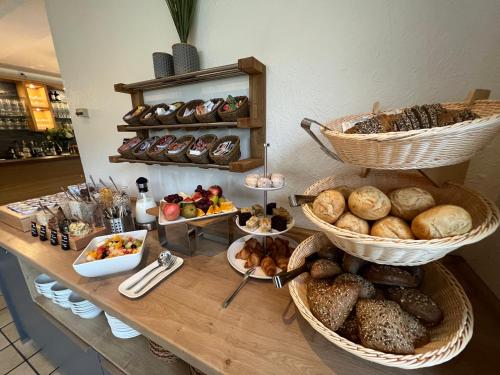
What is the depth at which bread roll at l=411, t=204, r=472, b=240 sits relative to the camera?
13.3 inches

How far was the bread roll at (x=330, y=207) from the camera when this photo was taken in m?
0.43

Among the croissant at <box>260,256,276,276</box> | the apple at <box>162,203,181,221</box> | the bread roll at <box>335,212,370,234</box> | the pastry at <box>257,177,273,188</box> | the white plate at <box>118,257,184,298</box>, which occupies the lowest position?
the white plate at <box>118,257,184,298</box>

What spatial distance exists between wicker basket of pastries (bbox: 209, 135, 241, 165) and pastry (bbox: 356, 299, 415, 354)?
61cm

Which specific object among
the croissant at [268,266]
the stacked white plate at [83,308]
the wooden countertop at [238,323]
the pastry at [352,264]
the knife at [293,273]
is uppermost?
the pastry at [352,264]

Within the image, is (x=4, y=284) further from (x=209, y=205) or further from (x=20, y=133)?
(x=20, y=133)

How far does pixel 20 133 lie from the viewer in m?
3.71

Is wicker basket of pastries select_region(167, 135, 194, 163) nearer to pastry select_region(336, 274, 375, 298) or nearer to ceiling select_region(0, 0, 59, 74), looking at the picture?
pastry select_region(336, 274, 375, 298)

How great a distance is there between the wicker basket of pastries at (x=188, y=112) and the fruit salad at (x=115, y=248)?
1.76 feet

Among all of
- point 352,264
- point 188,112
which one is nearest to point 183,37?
point 188,112

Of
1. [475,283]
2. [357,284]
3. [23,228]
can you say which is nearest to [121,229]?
[23,228]

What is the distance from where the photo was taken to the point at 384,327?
38 cm

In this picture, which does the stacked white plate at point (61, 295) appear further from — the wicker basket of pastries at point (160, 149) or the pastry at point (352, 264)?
the pastry at point (352, 264)

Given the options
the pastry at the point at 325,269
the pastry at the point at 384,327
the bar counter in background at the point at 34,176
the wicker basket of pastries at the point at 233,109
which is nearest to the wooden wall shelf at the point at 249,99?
the wicker basket of pastries at the point at 233,109

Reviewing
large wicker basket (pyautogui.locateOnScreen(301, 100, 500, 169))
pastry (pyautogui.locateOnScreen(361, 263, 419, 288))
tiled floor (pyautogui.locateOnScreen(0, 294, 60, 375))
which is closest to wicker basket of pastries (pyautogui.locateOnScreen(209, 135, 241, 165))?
large wicker basket (pyautogui.locateOnScreen(301, 100, 500, 169))
